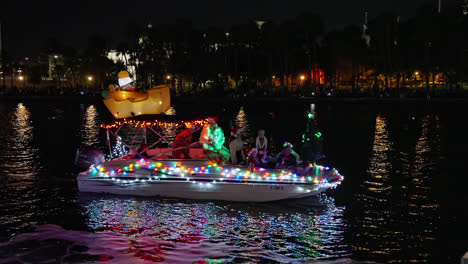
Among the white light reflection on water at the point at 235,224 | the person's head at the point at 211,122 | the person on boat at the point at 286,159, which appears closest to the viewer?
the white light reflection on water at the point at 235,224

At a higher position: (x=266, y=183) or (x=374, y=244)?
(x=266, y=183)

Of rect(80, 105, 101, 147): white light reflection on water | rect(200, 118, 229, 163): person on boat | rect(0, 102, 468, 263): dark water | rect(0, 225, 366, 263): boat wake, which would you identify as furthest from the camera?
rect(80, 105, 101, 147): white light reflection on water

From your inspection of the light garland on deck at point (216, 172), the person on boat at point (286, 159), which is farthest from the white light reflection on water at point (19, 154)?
the person on boat at point (286, 159)

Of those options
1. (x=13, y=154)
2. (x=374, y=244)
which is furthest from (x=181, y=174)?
A: (x=13, y=154)

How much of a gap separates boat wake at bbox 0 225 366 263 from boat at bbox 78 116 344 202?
128 inches

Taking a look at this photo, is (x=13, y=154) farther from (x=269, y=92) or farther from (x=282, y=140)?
(x=269, y=92)

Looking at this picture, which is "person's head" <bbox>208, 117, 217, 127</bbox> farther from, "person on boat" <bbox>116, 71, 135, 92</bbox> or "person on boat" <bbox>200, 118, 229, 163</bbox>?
"person on boat" <bbox>116, 71, 135, 92</bbox>

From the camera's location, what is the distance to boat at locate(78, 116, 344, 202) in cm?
1488

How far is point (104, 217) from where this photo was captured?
47.1 ft

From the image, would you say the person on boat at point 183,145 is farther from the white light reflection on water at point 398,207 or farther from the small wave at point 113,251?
the white light reflection on water at point 398,207

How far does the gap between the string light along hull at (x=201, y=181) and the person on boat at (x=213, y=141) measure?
1.37ft

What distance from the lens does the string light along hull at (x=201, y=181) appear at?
1488 centimetres

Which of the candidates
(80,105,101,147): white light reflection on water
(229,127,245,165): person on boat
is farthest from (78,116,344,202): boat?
(80,105,101,147): white light reflection on water

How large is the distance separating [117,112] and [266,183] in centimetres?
572
